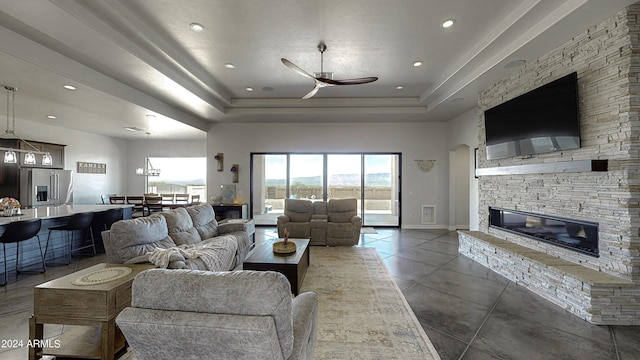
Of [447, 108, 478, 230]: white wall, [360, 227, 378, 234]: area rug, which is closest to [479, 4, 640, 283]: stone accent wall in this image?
[447, 108, 478, 230]: white wall

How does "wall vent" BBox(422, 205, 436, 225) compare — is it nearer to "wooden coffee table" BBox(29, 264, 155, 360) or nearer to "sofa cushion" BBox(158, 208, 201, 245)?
"sofa cushion" BBox(158, 208, 201, 245)

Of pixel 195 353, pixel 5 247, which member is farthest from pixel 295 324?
pixel 5 247

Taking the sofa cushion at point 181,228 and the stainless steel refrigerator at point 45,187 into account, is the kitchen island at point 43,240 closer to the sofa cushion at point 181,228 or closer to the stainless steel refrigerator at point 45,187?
the sofa cushion at point 181,228

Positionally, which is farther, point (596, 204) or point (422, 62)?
point (422, 62)

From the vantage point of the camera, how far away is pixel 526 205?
4.03 metres

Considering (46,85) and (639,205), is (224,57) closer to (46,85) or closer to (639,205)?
(46,85)

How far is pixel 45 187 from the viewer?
7117mm

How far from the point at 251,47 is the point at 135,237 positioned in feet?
9.96

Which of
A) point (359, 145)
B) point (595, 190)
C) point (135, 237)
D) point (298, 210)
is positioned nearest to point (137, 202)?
point (298, 210)

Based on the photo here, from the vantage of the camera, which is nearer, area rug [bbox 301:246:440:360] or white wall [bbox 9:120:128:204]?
area rug [bbox 301:246:440:360]

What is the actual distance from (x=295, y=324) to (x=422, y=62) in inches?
182

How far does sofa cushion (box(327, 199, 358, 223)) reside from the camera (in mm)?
5812

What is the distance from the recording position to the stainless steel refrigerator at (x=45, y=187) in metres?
6.66

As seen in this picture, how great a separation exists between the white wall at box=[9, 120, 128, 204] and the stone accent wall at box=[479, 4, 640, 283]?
37.1 ft
